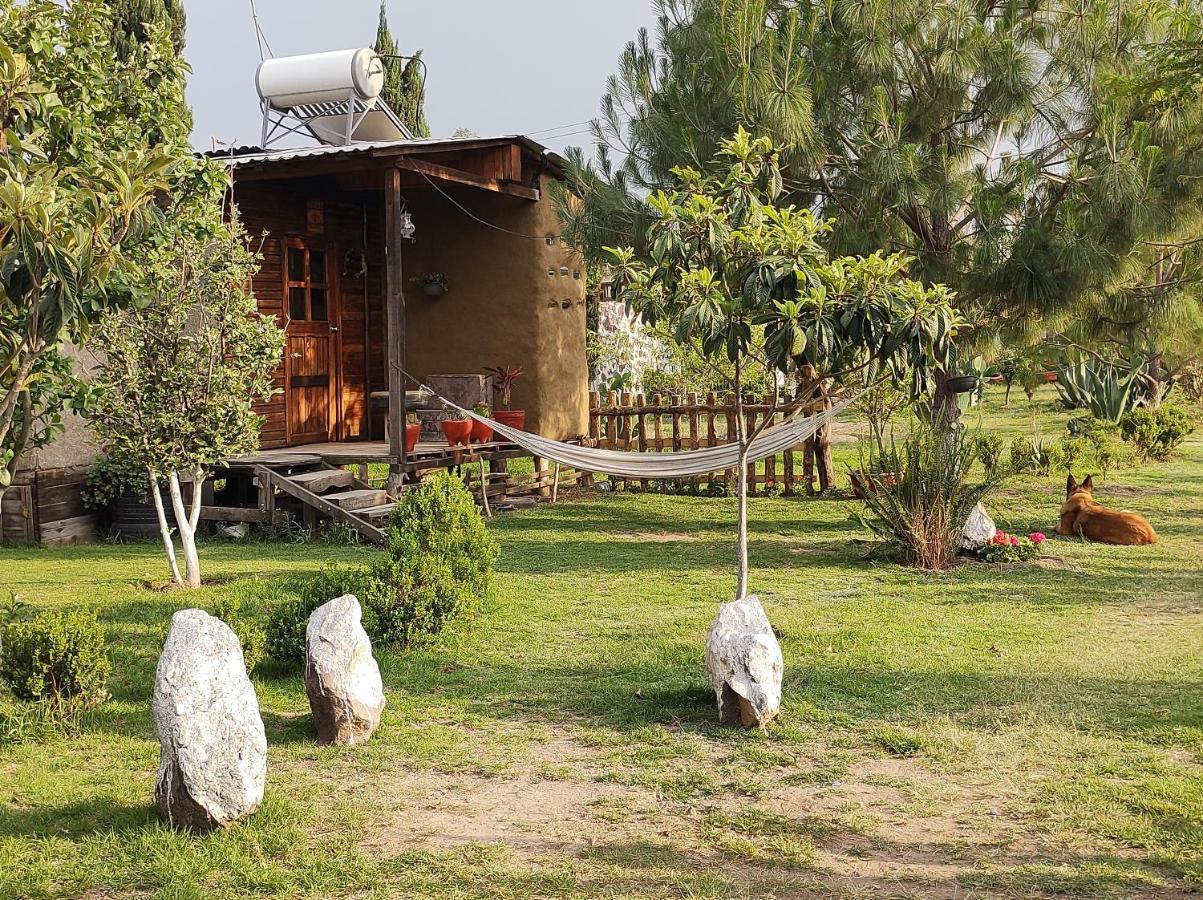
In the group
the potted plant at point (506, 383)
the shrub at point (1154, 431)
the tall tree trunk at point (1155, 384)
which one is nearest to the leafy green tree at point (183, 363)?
the potted plant at point (506, 383)

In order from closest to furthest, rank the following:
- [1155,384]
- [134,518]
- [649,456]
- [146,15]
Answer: [649,456] → [134,518] → [146,15] → [1155,384]

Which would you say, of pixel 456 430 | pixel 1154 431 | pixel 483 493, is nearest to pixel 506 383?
pixel 456 430

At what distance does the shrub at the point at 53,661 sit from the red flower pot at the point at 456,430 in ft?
17.9

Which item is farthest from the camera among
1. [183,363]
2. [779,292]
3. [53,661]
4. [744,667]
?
[183,363]

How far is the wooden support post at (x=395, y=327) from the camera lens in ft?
29.9

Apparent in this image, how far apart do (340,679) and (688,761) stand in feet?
4.19

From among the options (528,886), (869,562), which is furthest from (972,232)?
(528,886)

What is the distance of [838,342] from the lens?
4750 mm

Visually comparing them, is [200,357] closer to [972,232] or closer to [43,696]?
[43,696]

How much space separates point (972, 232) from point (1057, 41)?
4.58 ft

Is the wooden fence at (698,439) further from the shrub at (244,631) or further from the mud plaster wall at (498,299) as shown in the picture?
the shrub at (244,631)

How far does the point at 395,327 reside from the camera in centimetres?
920

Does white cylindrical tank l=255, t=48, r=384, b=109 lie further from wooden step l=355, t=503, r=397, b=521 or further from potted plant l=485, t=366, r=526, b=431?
wooden step l=355, t=503, r=397, b=521

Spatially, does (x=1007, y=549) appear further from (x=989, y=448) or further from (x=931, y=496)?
(x=989, y=448)
